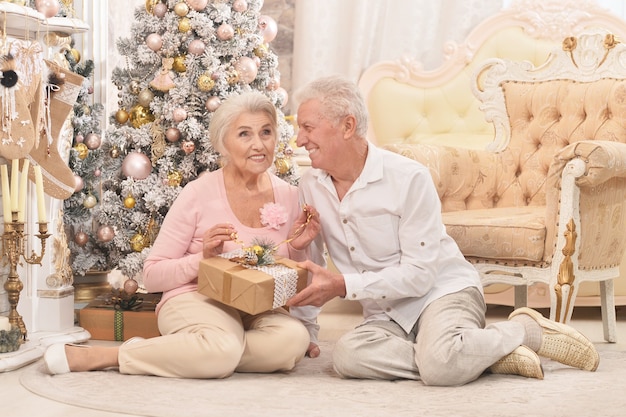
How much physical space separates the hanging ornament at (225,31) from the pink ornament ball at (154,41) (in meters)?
0.24

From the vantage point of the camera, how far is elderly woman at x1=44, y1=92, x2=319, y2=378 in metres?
2.84

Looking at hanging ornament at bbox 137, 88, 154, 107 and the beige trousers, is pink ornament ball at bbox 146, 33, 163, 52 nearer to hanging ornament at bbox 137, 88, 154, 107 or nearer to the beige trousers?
hanging ornament at bbox 137, 88, 154, 107

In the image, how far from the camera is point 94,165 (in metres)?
4.06

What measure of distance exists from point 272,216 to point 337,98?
451 mm

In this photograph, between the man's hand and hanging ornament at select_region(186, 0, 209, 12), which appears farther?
hanging ornament at select_region(186, 0, 209, 12)

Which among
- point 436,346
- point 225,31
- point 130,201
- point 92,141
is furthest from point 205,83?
point 436,346

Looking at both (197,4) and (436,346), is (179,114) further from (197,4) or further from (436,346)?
(436,346)

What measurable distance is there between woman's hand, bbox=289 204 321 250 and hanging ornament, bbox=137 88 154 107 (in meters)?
1.06

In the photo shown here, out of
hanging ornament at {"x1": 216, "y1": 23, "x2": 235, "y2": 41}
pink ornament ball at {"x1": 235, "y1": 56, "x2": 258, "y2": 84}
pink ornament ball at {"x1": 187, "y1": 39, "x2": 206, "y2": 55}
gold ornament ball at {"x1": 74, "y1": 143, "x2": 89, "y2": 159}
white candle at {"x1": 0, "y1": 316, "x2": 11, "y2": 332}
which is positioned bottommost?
white candle at {"x1": 0, "y1": 316, "x2": 11, "y2": 332}

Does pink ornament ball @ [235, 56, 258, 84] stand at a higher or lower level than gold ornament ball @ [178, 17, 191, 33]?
lower

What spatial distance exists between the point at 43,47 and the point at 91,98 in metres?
0.92

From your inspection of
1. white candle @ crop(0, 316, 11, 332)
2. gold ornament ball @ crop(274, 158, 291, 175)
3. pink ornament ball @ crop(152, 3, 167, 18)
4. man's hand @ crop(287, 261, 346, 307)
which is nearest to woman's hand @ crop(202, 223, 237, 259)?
man's hand @ crop(287, 261, 346, 307)

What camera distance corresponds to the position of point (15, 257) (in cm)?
326

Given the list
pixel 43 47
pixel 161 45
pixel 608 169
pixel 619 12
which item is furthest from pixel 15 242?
pixel 619 12
